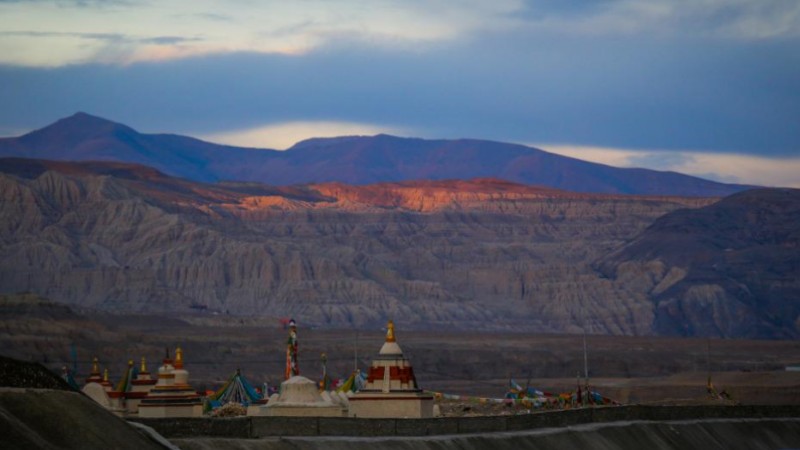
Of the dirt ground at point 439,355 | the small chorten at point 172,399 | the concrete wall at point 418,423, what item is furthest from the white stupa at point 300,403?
the dirt ground at point 439,355

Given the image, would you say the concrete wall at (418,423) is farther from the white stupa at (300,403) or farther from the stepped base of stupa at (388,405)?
the white stupa at (300,403)

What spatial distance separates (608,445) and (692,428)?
7.57 metres

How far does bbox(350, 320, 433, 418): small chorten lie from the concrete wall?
4.67 feet

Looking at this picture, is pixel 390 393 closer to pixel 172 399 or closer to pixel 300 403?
pixel 300 403

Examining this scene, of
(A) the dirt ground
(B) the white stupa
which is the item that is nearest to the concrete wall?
(B) the white stupa

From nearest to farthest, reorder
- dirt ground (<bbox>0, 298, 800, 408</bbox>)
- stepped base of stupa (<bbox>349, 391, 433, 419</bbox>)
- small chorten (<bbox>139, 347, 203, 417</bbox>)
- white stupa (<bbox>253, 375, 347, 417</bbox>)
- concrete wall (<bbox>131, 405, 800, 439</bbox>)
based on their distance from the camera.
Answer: concrete wall (<bbox>131, 405, 800, 439</bbox>) → white stupa (<bbox>253, 375, 347, 417</bbox>) → stepped base of stupa (<bbox>349, 391, 433, 419</bbox>) → small chorten (<bbox>139, 347, 203, 417</bbox>) → dirt ground (<bbox>0, 298, 800, 408</bbox>)

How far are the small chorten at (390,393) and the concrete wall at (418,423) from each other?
1423 millimetres

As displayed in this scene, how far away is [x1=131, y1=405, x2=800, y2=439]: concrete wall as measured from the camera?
35562 mm

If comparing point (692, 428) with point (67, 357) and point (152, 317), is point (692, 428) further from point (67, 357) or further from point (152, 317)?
point (152, 317)

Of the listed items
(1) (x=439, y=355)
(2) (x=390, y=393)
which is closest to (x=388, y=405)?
(2) (x=390, y=393)

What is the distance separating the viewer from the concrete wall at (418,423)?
3556 cm

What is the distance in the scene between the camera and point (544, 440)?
4875 cm

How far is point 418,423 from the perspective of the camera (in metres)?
43.4

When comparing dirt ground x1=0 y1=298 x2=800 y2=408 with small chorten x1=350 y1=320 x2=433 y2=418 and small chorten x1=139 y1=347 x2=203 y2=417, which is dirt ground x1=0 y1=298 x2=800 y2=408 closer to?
small chorten x1=139 y1=347 x2=203 y2=417
